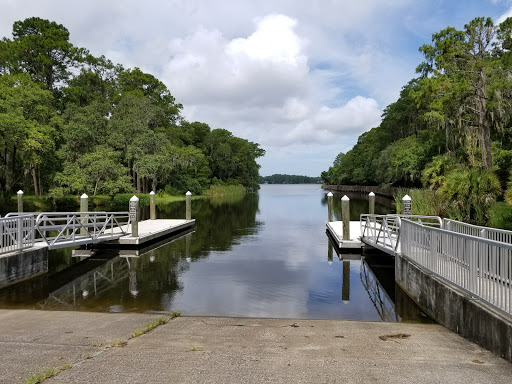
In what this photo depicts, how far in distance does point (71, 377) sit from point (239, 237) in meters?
17.0

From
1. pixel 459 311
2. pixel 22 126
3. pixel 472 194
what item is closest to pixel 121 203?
pixel 22 126

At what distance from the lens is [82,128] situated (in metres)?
37.2

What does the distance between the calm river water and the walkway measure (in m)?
2.23

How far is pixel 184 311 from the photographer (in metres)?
8.65

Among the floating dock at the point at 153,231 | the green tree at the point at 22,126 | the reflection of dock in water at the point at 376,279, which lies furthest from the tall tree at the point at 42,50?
the reflection of dock in water at the point at 376,279

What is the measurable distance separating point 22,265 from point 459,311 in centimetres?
1029

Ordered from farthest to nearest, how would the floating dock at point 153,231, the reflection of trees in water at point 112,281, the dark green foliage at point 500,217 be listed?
the floating dock at point 153,231, the dark green foliage at point 500,217, the reflection of trees in water at point 112,281

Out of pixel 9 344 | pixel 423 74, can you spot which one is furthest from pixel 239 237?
pixel 423 74

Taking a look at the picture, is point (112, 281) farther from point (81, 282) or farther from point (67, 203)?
point (67, 203)

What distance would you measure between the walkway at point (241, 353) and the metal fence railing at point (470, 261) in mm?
757

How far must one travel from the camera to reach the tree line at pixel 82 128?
3178 cm

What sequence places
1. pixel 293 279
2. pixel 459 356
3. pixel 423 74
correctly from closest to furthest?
pixel 459 356 < pixel 293 279 < pixel 423 74

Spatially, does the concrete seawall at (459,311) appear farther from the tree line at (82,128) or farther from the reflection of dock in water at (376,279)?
the tree line at (82,128)

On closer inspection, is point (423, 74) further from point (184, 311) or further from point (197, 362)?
point (197, 362)
